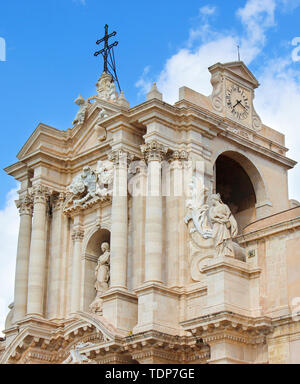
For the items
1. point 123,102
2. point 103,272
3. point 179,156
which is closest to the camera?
point 179,156

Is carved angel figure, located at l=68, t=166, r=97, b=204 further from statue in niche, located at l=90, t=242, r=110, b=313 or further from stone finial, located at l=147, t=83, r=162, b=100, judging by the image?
stone finial, located at l=147, t=83, r=162, b=100

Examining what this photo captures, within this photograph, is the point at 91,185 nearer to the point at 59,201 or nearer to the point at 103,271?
the point at 59,201

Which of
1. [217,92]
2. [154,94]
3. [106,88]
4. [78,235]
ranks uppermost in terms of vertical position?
[106,88]

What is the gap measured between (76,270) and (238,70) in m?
8.11

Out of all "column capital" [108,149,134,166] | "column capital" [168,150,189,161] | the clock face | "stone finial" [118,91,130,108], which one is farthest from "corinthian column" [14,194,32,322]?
the clock face

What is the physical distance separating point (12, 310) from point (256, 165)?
9.23 meters

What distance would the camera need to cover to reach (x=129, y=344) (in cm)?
2381

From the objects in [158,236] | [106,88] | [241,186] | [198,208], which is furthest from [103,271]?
[106,88]

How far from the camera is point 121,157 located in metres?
26.9

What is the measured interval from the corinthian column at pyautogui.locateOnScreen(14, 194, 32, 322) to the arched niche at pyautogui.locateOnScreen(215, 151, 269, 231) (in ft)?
20.8

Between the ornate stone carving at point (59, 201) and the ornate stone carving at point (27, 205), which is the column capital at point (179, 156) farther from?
the ornate stone carving at point (27, 205)
